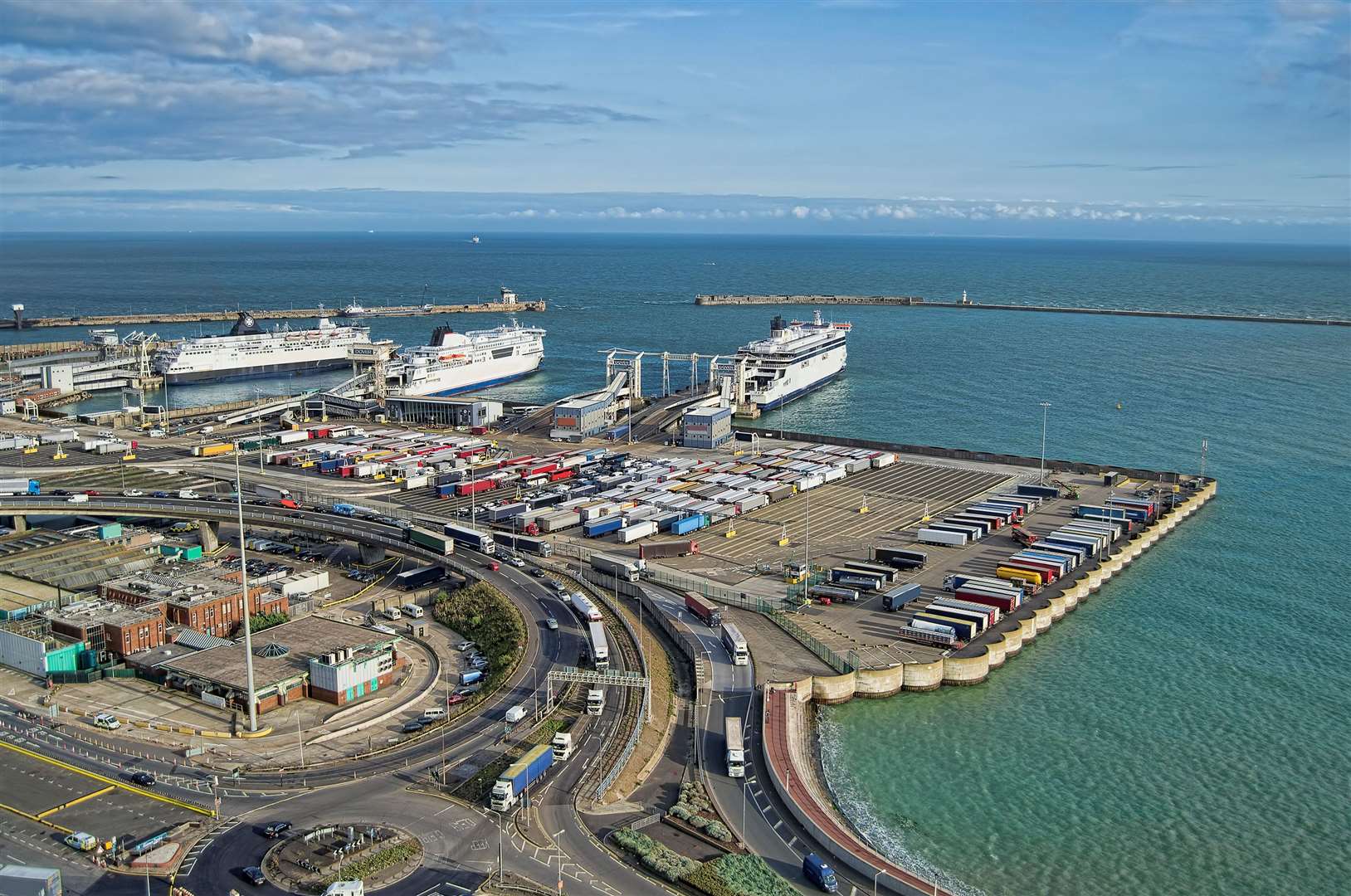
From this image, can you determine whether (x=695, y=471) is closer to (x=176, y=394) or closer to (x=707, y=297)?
(x=176, y=394)

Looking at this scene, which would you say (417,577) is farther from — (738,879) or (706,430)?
(706,430)

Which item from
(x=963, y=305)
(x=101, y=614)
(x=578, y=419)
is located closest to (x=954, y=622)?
(x=101, y=614)

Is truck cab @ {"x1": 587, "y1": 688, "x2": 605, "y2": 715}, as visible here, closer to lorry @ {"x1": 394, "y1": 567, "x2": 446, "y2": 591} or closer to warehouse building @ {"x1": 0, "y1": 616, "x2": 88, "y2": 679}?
lorry @ {"x1": 394, "y1": 567, "x2": 446, "y2": 591}

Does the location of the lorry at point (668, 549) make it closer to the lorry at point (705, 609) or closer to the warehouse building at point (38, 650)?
the lorry at point (705, 609)

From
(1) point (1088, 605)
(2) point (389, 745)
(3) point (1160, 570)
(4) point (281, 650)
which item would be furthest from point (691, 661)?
(3) point (1160, 570)

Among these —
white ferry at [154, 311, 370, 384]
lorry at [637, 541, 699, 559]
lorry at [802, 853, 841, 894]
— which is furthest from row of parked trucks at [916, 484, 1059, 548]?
white ferry at [154, 311, 370, 384]

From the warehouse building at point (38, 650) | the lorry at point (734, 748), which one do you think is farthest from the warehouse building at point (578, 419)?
the lorry at point (734, 748)

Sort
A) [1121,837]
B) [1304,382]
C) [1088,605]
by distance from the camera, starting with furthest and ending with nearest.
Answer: [1304,382], [1088,605], [1121,837]
